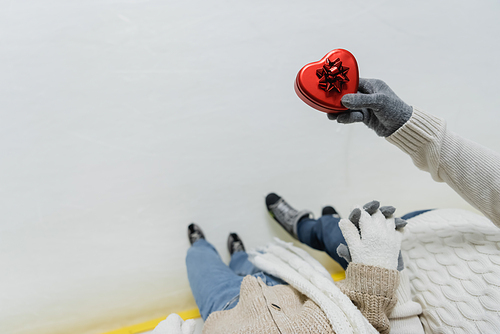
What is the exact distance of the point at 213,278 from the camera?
33.2 inches

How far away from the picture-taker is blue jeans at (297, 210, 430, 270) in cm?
86

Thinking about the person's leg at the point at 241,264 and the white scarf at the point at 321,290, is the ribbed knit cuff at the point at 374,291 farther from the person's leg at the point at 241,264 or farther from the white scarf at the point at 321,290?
the person's leg at the point at 241,264

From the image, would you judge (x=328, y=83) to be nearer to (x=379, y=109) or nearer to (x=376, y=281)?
(x=379, y=109)

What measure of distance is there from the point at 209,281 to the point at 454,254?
0.63 meters

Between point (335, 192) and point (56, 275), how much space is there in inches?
44.5

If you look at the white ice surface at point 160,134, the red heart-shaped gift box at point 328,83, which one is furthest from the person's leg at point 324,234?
the red heart-shaped gift box at point 328,83

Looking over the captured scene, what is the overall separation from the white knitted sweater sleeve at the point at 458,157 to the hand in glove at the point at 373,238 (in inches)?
6.0

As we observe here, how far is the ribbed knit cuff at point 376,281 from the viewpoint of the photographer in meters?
0.58

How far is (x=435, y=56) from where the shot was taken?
123 centimetres

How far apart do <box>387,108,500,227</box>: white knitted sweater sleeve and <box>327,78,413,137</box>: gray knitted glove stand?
19 mm

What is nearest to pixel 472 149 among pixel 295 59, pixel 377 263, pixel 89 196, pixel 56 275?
pixel 377 263

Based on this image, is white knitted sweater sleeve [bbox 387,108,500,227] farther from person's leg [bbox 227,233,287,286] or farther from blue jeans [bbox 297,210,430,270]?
person's leg [bbox 227,233,287,286]

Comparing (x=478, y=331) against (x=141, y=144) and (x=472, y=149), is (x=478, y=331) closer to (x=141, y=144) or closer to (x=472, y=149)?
(x=472, y=149)

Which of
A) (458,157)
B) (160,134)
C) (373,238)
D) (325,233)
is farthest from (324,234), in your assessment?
(160,134)
